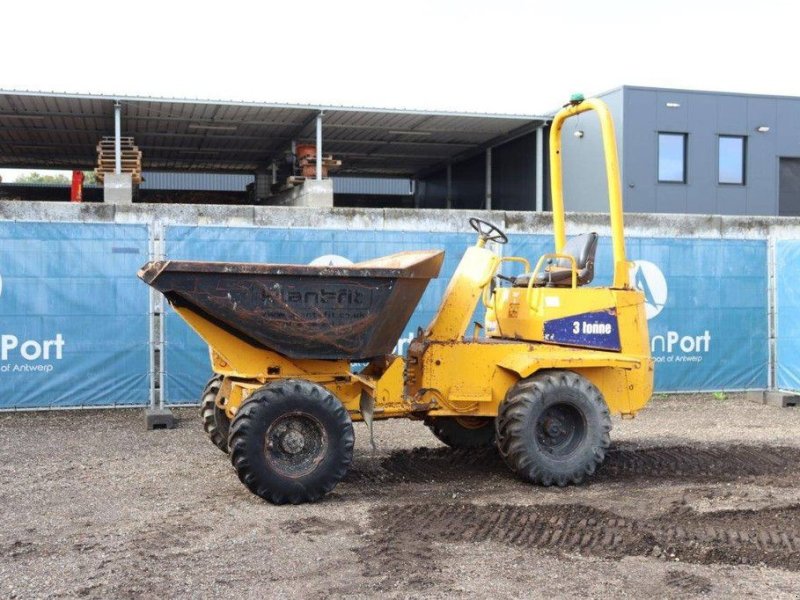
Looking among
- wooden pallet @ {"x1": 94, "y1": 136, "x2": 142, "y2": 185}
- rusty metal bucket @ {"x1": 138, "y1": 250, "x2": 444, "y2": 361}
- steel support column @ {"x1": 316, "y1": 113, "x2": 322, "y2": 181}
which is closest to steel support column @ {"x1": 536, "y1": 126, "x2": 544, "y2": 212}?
steel support column @ {"x1": 316, "y1": 113, "x2": 322, "y2": 181}

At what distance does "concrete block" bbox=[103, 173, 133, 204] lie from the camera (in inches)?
808

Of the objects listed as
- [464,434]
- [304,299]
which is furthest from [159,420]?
[304,299]

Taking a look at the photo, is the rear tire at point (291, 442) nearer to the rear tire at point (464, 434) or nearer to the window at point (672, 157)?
the rear tire at point (464, 434)

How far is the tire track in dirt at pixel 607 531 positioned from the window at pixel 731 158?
19.5m

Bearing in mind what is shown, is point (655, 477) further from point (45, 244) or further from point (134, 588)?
point (45, 244)

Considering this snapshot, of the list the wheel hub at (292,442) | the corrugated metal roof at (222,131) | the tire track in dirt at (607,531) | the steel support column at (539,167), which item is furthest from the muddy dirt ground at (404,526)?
the steel support column at (539,167)

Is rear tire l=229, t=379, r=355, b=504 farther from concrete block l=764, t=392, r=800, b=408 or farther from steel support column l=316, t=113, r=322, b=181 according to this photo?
steel support column l=316, t=113, r=322, b=181

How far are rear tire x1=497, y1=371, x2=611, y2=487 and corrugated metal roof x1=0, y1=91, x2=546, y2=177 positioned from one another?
15156 millimetres

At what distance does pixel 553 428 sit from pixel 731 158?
19.3 m

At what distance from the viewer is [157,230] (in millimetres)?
10688

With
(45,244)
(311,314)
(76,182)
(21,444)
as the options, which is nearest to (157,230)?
(45,244)

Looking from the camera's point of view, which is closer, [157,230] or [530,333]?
[530,333]

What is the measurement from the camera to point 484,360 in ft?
24.9

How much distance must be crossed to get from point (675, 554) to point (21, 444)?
21.2 ft
